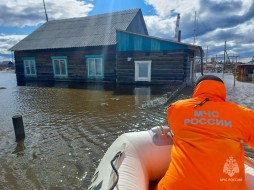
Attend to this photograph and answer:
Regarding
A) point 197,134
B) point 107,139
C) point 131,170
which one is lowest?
point 107,139

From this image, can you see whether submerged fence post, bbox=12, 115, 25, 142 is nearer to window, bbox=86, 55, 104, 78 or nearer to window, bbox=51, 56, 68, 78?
window, bbox=86, 55, 104, 78

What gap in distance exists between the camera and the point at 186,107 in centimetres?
185

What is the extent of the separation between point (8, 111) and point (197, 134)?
25.6 ft

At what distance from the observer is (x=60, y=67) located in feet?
55.7

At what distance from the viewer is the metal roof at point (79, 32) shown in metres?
16.0

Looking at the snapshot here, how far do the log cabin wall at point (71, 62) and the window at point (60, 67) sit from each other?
300mm

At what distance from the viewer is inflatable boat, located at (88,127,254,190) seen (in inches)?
87.0

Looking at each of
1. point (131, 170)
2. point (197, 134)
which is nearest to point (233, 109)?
point (197, 134)

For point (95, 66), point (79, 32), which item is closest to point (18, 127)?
point (95, 66)

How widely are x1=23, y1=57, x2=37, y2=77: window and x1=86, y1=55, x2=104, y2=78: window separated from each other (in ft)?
18.0

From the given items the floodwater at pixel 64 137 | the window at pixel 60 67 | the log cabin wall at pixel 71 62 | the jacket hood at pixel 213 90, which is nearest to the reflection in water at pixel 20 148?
the floodwater at pixel 64 137

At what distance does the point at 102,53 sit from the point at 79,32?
4.29 meters

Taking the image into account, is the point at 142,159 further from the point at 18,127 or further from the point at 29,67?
the point at 29,67

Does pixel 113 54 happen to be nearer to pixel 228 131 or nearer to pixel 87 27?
pixel 87 27
